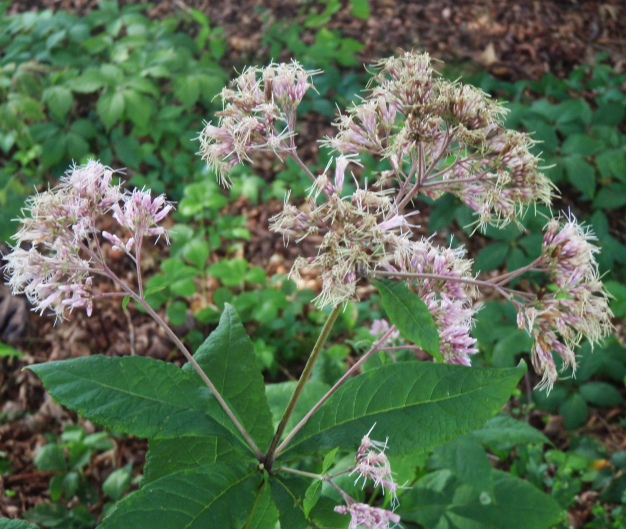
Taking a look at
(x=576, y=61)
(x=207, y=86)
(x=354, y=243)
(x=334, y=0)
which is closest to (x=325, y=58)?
(x=334, y=0)

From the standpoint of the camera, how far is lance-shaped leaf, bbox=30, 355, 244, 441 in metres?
1.23

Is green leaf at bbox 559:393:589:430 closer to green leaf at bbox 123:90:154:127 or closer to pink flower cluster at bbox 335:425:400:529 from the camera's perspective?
pink flower cluster at bbox 335:425:400:529

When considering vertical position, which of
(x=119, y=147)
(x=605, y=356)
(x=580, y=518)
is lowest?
(x=580, y=518)

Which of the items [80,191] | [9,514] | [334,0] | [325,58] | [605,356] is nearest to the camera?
[80,191]

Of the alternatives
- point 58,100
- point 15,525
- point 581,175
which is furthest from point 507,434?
point 58,100

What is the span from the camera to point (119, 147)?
144 inches

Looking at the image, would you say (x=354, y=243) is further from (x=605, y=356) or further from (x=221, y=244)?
(x=221, y=244)

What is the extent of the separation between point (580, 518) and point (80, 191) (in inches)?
94.0

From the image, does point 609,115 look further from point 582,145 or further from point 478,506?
point 478,506

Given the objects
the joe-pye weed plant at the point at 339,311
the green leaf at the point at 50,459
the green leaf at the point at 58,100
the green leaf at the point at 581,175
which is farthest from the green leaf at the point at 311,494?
the green leaf at the point at 58,100

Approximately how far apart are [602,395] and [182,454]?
77.0 inches

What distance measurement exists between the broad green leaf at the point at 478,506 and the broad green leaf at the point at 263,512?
762mm

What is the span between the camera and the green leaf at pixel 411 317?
43.4 inches

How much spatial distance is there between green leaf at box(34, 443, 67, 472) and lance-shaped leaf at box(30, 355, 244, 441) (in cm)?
126
